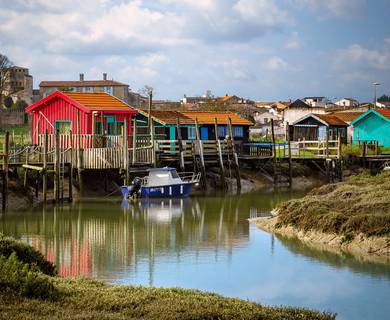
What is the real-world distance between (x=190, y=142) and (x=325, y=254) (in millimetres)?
24911

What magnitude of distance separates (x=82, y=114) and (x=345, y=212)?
21.8m

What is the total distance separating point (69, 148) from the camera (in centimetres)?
4016

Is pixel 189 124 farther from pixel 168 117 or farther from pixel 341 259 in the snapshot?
pixel 341 259

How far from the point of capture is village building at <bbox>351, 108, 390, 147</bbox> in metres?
69.0

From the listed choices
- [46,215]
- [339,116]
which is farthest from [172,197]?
[339,116]

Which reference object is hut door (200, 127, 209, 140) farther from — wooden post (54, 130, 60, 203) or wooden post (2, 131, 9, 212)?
wooden post (2, 131, 9, 212)

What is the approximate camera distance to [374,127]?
70.2 metres

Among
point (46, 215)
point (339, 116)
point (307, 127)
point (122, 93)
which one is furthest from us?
point (122, 93)

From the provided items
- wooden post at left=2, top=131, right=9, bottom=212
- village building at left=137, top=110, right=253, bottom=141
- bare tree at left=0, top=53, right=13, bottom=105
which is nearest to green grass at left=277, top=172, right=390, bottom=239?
wooden post at left=2, top=131, right=9, bottom=212

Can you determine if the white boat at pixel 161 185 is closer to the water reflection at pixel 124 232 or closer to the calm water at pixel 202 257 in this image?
the water reflection at pixel 124 232

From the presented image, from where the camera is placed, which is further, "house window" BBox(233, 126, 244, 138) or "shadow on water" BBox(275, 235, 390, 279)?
"house window" BBox(233, 126, 244, 138)

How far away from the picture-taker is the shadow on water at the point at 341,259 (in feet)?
69.3

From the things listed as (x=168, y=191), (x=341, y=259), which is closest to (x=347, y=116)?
(x=168, y=191)

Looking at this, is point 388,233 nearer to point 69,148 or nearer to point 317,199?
point 317,199
